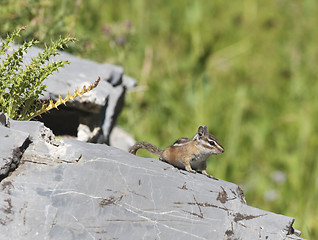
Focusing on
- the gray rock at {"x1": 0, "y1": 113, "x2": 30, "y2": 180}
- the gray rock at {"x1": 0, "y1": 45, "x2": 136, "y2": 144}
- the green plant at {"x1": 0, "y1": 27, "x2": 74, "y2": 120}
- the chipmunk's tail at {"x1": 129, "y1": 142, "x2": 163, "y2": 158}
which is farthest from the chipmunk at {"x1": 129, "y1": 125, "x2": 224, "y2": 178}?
the gray rock at {"x1": 0, "y1": 113, "x2": 30, "y2": 180}

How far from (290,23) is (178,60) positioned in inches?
105

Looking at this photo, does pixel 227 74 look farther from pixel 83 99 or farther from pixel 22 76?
pixel 22 76

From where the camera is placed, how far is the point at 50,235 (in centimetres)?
321

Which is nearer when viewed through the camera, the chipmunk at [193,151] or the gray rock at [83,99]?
the chipmunk at [193,151]

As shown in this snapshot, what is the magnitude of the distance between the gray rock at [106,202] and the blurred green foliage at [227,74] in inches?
78.8

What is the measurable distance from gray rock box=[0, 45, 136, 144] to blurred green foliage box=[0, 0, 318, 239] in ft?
2.03

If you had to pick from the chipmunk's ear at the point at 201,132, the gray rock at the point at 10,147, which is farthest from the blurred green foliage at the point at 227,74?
the gray rock at the point at 10,147

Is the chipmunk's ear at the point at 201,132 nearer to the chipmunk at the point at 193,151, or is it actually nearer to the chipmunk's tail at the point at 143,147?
the chipmunk at the point at 193,151

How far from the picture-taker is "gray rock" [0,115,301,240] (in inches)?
128

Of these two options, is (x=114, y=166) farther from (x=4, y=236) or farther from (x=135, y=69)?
(x=135, y=69)

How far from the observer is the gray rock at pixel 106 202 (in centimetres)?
325

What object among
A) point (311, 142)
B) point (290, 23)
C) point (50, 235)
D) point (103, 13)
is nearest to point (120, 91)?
point (50, 235)

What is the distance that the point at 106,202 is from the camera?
11.2ft

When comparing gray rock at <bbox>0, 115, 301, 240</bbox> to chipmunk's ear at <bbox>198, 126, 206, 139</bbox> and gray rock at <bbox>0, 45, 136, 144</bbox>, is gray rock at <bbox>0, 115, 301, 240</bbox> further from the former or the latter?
gray rock at <bbox>0, 45, 136, 144</bbox>
